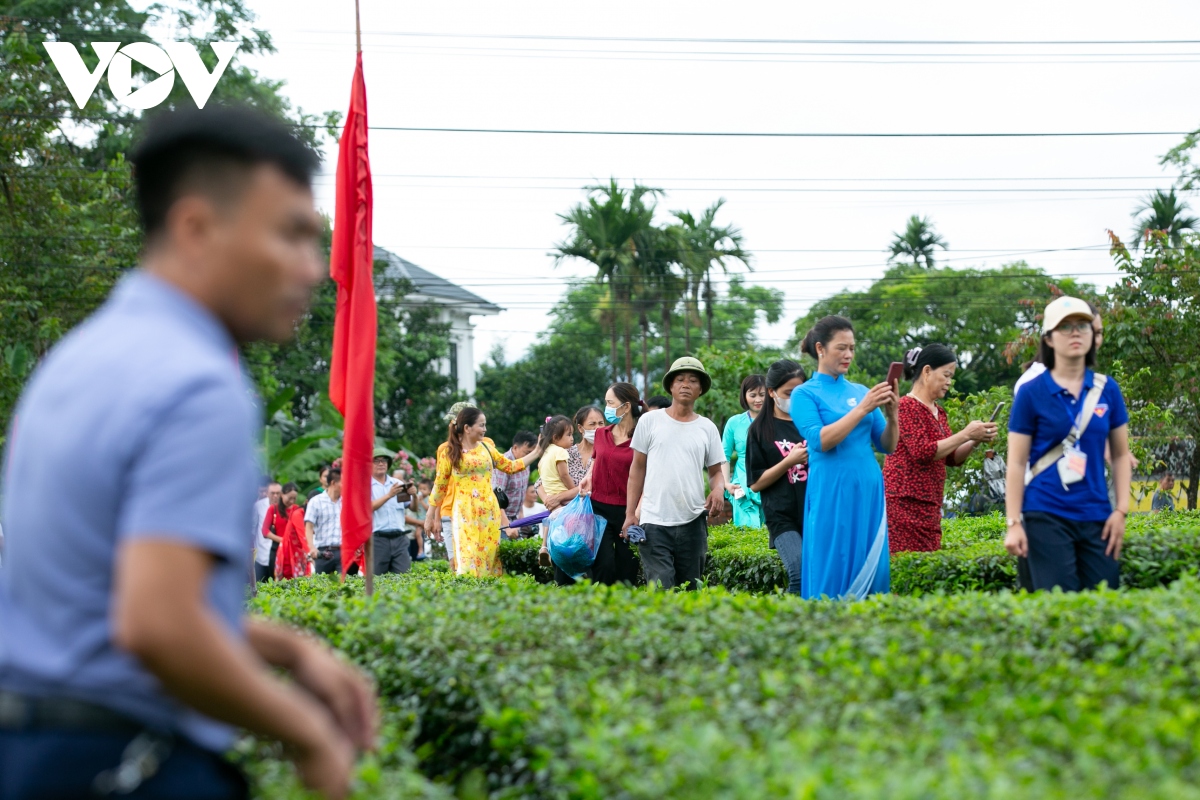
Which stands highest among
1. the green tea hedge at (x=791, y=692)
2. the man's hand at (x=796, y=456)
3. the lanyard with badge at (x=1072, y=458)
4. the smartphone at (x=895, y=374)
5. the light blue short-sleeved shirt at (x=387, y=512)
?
the smartphone at (x=895, y=374)

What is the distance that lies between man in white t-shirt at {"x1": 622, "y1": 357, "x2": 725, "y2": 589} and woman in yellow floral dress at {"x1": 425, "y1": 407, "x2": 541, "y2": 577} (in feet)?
9.40

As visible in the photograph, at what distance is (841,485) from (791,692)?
13.0 feet

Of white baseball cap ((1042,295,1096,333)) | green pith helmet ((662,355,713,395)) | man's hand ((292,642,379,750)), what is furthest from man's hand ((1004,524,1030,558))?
man's hand ((292,642,379,750))

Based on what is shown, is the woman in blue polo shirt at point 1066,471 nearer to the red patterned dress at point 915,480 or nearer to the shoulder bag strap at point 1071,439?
the shoulder bag strap at point 1071,439

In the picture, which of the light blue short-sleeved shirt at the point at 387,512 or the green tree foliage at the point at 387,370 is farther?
the green tree foliage at the point at 387,370

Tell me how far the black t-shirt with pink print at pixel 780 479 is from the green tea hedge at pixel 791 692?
3.89 metres

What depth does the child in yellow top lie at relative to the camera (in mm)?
12680

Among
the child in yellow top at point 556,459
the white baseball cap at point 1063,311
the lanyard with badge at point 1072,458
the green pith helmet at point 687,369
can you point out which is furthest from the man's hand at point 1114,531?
the child in yellow top at point 556,459

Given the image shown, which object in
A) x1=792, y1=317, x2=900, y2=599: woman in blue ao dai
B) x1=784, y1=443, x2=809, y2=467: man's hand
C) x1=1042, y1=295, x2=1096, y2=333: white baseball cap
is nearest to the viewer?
x1=1042, y1=295, x2=1096, y2=333: white baseball cap

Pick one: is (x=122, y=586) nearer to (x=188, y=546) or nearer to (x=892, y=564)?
(x=188, y=546)

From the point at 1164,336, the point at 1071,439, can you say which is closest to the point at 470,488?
the point at 1071,439

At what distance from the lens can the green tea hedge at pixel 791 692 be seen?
2.62 m

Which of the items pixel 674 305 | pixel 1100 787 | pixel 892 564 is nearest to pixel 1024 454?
pixel 892 564

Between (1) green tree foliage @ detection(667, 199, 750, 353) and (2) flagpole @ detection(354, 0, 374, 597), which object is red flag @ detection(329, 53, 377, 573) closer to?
(2) flagpole @ detection(354, 0, 374, 597)
